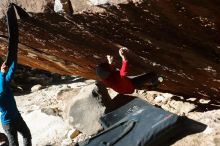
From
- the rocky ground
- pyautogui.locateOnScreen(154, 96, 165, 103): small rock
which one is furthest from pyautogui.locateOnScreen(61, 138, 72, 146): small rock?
pyautogui.locateOnScreen(154, 96, 165, 103): small rock

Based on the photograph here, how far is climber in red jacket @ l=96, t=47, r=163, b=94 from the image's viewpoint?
393 centimetres

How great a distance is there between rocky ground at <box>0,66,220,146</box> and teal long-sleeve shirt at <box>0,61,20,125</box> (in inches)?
44.1

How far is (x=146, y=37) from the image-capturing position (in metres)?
3.10

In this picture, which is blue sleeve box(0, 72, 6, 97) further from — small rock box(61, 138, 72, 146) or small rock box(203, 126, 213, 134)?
small rock box(203, 126, 213, 134)

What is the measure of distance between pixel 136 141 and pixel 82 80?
4.83 metres

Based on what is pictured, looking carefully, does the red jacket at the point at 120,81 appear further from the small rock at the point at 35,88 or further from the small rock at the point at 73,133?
the small rock at the point at 35,88

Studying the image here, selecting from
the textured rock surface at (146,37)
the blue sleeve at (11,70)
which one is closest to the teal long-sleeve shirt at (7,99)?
the blue sleeve at (11,70)

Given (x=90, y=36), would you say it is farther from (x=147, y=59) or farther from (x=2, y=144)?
(x=2, y=144)

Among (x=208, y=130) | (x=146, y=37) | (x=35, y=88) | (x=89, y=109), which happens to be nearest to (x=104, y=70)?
(x=146, y=37)

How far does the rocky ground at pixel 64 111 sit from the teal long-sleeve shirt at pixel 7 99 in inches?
44.1

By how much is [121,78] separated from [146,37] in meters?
0.99

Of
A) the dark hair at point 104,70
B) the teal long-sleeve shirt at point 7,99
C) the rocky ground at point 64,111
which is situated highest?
the dark hair at point 104,70

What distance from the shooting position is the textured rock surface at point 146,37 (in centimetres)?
258

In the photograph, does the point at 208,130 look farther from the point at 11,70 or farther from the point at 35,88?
the point at 35,88
